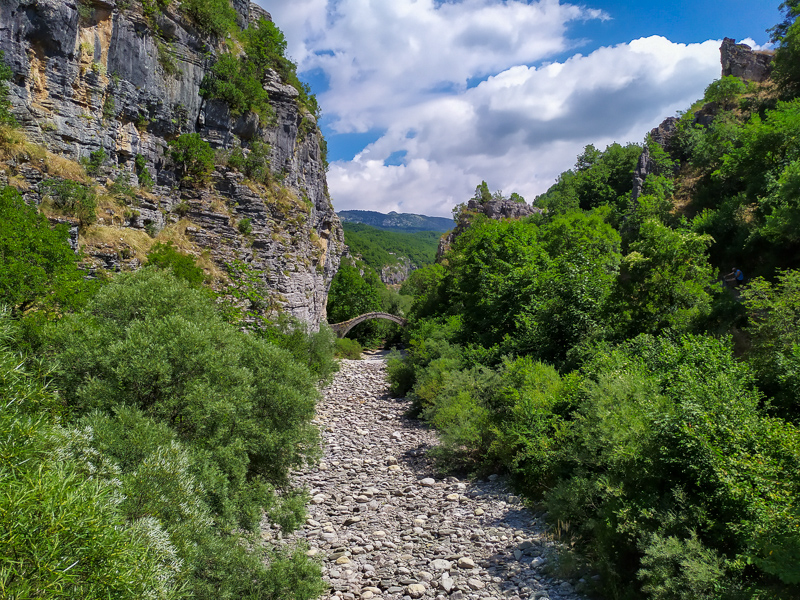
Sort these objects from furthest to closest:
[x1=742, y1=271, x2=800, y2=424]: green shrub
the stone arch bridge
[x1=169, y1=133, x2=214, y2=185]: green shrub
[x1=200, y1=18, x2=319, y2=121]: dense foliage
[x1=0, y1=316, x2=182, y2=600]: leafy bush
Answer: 1. the stone arch bridge
2. [x1=200, y1=18, x2=319, y2=121]: dense foliage
3. [x1=169, y1=133, x2=214, y2=185]: green shrub
4. [x1=742, y1=271, x2=800, y2=424]: green shrub
5. [x1=0, y1=316, x2=182, y2=600]: leafy bush

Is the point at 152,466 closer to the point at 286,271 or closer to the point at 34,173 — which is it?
the point at 34,173

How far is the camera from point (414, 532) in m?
11.2

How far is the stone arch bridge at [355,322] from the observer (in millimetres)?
50188

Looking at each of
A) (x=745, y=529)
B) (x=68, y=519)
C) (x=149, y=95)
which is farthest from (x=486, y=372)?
(x=149, y=95)

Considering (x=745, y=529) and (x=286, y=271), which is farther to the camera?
(x=286, y=271)

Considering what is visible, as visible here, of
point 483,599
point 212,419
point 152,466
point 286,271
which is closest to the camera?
point 152,466

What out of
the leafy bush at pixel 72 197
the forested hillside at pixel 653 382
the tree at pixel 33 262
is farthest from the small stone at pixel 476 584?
the leafy bush at pixel 72 197

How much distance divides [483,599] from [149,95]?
93.8 feet

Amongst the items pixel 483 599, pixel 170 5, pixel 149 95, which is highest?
pixel 170 5

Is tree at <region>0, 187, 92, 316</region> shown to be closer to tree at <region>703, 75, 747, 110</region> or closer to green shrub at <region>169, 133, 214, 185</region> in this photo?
green shrub at <region>169, 133, 214, 185</region>

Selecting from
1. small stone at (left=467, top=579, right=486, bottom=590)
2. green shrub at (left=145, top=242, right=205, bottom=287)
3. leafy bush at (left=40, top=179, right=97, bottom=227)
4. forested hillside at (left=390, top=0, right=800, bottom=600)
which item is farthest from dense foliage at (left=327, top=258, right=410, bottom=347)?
small stone at (left=467, top=579, right=486, bottom=590)

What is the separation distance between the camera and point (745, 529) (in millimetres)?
5820

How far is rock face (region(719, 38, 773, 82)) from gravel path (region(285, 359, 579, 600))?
2077 inches

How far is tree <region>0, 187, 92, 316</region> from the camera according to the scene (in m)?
12.3
